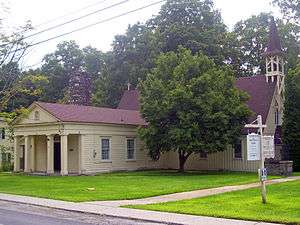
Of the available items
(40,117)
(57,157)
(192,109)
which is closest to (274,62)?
(192,109)

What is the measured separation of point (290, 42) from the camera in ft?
175

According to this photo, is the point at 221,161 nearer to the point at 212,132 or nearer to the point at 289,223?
the point at 212,132

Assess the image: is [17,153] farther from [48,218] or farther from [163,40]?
[48,218]

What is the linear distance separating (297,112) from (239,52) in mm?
21331

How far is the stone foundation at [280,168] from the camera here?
30344 mm

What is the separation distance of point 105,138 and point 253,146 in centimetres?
2124

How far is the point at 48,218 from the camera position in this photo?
1430 cm

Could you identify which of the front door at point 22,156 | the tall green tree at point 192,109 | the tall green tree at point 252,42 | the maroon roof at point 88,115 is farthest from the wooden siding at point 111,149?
the tall green tree at point 252,42

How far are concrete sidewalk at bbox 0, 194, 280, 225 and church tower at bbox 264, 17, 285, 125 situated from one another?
82.0 feet

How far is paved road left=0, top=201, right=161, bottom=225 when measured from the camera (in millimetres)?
13328

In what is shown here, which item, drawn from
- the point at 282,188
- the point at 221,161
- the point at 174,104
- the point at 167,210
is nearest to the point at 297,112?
the point at 221,161

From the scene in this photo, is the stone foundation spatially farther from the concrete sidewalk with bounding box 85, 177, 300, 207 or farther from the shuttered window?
the shuttered window

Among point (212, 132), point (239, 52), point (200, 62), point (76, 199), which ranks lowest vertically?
point (76, 199)

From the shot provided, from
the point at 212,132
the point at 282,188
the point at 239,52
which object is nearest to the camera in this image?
the point at 282,188
